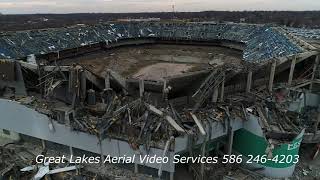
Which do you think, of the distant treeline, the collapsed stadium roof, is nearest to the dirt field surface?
the collapsed stadium roof

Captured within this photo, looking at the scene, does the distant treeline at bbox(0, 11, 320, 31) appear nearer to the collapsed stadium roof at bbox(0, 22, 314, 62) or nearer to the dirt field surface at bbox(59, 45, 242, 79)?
the collapsed stadium roof at bbox(0, 22, 314, 62)

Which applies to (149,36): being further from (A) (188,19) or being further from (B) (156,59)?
(A) (188,19)

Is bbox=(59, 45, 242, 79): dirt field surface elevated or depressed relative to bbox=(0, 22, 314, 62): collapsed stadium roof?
depressed

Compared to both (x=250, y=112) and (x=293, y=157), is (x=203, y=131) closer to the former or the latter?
(x=250, y=112)

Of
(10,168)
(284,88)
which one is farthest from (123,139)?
(284,88)

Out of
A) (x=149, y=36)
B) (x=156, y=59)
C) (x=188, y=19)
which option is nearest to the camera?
(x=156, y=59)

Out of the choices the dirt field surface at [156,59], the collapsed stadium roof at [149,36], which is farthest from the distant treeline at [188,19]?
the dirt field surface at [156,59]

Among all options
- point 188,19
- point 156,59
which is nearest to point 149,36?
point 156,59

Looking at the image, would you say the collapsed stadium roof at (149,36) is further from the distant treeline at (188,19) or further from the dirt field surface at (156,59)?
the distant treeline at (188,19)
